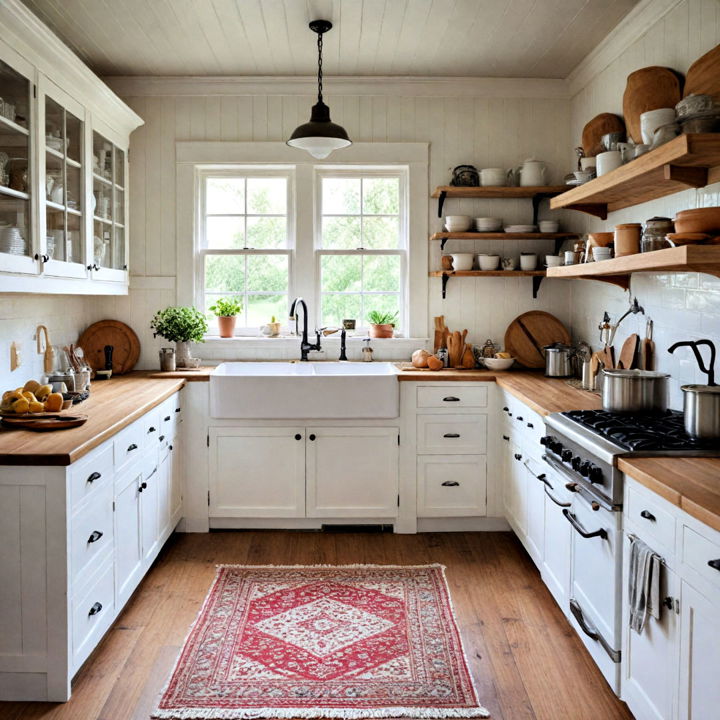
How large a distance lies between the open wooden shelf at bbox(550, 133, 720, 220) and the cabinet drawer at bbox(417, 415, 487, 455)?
51.5 inches

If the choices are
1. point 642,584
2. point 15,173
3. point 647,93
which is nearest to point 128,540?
point 15,173

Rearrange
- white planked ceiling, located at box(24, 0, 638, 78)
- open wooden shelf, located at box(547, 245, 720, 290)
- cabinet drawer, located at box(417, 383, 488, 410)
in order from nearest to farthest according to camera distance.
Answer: open wooden shelf, located at box(547, 245, 720, 290), white planked ceiling, located at box(24, 0, 638, 78), cabinet drawer, located at box(417, 383, 488, 410)

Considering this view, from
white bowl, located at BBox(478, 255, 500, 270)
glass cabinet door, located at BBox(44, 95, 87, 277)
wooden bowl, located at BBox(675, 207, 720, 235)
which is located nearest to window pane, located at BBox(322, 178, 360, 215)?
white bowl, located at BBox(478, 255, 500, 270)

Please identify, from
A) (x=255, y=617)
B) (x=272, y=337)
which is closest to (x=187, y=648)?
(x=255, y=617)

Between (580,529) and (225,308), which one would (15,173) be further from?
(580,529)

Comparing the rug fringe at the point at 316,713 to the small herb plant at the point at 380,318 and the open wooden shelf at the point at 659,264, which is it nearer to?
→ the open wooden shelf at the point at 659,264

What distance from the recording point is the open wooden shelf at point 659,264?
7.24 feet

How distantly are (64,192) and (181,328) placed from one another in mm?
1213

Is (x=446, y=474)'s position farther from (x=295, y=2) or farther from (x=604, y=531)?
(x=295, y=2)

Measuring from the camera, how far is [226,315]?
4625mm

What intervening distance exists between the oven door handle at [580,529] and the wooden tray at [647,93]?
1863mm

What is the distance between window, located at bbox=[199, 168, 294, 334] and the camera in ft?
15.4

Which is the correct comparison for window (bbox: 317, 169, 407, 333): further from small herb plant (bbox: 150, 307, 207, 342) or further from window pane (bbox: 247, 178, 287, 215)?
small herb plant (bbox: 150, 307, 207, 342)

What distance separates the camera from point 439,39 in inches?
153
